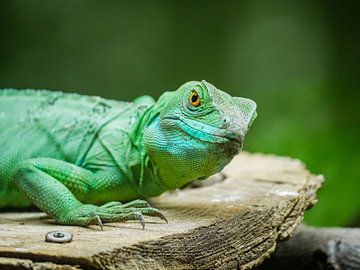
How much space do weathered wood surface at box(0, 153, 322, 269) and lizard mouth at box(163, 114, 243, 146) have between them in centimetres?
52

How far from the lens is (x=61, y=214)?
12.6 ft

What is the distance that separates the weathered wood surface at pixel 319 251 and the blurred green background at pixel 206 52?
2540 mm

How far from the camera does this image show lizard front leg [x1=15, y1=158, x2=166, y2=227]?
3.72 m

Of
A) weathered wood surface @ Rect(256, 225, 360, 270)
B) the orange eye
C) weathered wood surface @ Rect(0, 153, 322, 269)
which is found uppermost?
the orange eye

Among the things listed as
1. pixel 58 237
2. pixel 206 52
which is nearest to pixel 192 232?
pixel 58 237

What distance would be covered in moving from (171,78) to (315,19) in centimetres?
229

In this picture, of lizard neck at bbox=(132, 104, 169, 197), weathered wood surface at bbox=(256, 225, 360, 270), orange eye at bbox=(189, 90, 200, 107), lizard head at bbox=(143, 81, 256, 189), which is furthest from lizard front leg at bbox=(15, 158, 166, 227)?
weathered wood surface at bbox=(256, 225, 360, 270)

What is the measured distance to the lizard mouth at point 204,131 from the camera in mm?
3711

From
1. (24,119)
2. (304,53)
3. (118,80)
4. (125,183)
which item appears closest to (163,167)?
(125,183)

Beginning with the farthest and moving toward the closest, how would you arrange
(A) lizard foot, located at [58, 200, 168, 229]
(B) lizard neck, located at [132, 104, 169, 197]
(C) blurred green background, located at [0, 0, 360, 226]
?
(C) blurred green background, located at [0, 0, 360, 226] < (B) lizard neck, located at [132, 104, 169, 197] < (A) lizard foot, located at [58, 200, 168, 229]

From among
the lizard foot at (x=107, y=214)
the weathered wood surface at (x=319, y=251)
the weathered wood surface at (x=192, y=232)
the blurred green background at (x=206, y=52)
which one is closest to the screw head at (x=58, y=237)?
the weathered wood surface at (x=192, y=232)

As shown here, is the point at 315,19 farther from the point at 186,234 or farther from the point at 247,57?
the point at 186,234

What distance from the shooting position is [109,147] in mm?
4430

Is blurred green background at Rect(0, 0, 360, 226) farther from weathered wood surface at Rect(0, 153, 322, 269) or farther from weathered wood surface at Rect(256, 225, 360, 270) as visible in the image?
weathered wood surface at Rect(0, 153, 322, 269)
